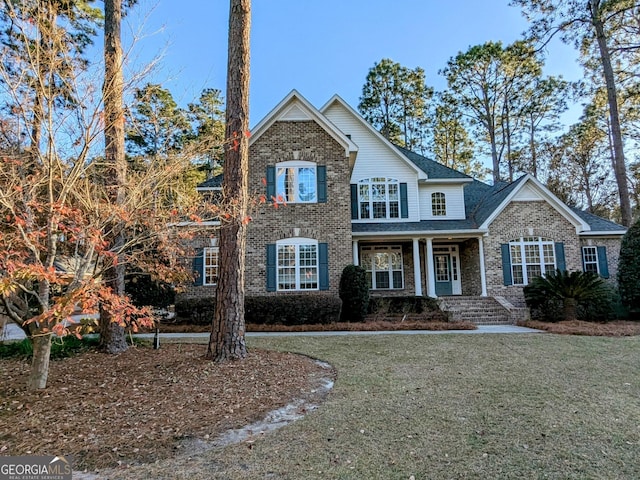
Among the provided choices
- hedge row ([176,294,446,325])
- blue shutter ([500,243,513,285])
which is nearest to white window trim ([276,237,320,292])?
hedge row ([176,294,446,325])

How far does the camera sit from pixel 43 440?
363cm

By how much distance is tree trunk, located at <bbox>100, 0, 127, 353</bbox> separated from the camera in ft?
16.4

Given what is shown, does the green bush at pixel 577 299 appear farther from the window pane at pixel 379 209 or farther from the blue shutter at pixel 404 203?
the window pane at pixel 379 209

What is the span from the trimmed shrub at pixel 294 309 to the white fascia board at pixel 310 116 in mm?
5431

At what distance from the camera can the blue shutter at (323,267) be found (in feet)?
43.2

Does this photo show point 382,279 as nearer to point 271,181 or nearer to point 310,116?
point 271,181

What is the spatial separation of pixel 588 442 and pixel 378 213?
41.9 ft

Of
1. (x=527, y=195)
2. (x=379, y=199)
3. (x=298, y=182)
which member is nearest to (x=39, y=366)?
(x=298, y=182)

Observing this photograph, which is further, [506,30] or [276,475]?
[506,30]

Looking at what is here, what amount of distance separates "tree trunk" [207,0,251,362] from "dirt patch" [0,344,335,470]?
0.43 metres

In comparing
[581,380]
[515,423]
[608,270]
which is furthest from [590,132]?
[515,423]

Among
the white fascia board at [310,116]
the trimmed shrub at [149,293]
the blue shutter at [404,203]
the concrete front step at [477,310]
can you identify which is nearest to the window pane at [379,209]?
the blue shutter at [404,203]

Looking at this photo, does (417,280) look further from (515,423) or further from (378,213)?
(515,423)

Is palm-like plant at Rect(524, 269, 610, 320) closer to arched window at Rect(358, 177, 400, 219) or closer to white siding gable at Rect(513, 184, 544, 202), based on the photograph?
white siding gable at Rect(513, 184, 544, 202)
